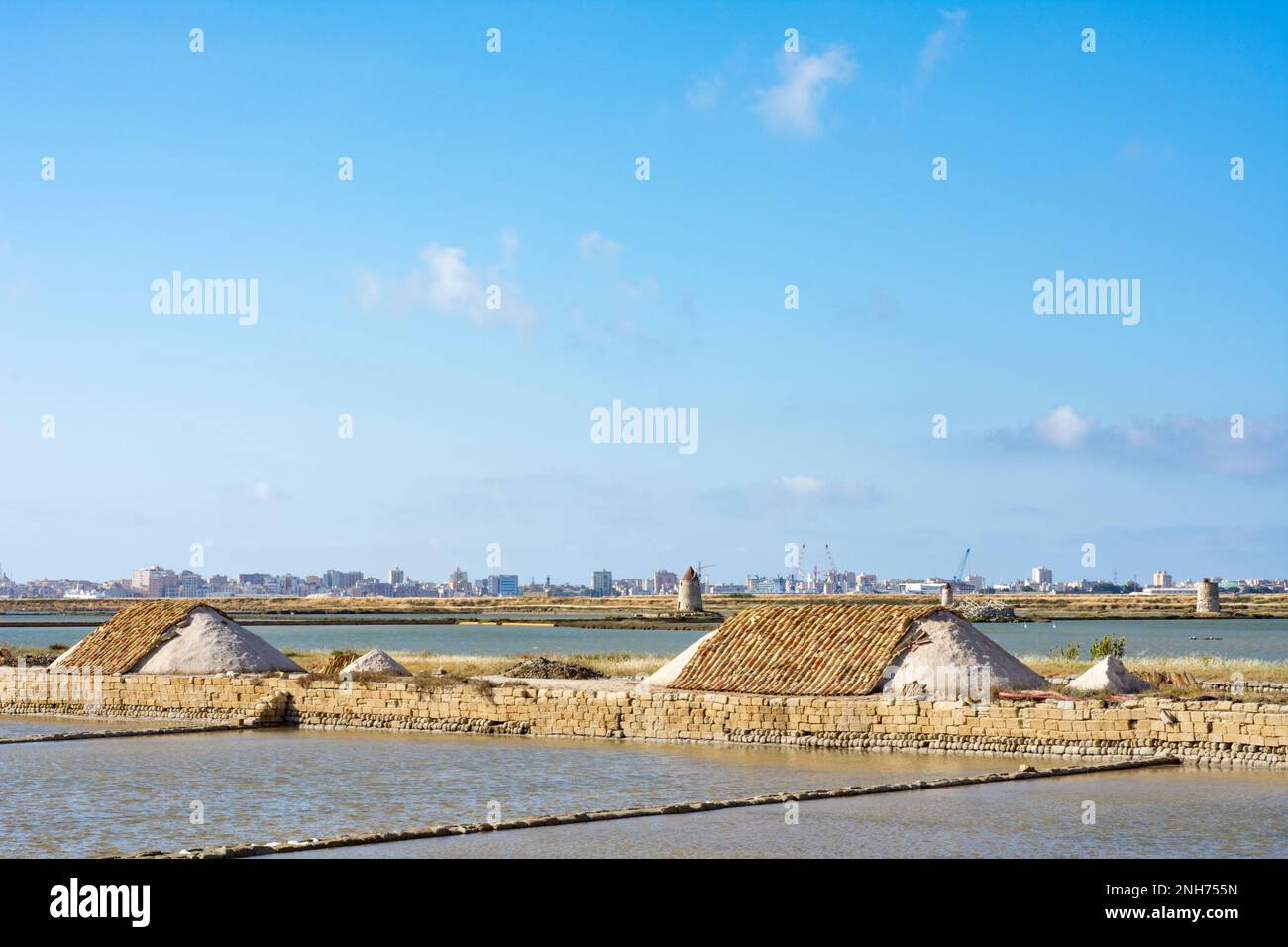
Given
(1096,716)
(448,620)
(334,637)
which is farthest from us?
(448,620)

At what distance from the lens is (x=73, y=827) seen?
13.0 metres

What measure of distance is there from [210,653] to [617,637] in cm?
3687

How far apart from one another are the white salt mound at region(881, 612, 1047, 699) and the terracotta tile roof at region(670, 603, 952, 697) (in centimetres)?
21

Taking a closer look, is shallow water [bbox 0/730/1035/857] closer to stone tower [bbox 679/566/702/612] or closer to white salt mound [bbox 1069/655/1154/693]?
white salt mound [bbox 1069/655/1154/693]

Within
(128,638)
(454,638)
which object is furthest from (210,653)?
(454,638)

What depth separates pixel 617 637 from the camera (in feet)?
205

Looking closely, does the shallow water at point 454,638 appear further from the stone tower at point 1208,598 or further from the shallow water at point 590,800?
the stone tower at point 1208,598

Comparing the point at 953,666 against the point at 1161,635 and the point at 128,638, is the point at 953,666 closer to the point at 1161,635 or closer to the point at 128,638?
the point at 128,638

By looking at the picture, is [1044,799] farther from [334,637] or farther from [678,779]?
[334,637]

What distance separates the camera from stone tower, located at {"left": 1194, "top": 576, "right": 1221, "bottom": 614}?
94.8 m

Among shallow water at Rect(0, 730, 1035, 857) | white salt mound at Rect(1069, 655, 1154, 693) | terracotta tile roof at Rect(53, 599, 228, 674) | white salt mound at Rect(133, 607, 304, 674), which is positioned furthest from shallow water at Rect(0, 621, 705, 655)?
shallow water at Rect(0, 730, 1035, 857)

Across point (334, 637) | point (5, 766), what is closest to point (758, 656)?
point (5, 766)
